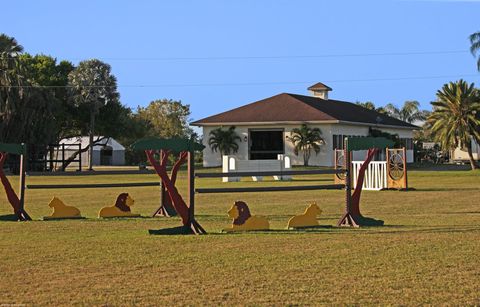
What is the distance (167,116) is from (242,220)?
6953 centimetres

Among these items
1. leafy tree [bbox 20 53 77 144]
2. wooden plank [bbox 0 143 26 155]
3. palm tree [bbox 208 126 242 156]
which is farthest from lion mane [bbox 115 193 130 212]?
leafy tree [bbox 20 53 77 144]

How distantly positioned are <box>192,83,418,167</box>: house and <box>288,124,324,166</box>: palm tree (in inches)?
14.3

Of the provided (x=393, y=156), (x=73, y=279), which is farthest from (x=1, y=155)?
(x=393, y=156)

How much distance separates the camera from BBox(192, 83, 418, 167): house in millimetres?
49125

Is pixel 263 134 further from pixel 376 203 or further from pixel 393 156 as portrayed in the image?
pixel 376 203

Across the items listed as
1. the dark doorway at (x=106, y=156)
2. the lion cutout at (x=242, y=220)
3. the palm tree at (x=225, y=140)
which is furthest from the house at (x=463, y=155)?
the lion cutout at (x=242, y=220)

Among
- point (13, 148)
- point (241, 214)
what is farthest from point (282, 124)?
point (241, 214)

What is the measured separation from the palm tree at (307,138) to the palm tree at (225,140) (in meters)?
4.19

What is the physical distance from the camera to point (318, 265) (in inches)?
326

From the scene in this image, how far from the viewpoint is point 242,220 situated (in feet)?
39.0

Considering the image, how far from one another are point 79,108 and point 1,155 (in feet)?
144

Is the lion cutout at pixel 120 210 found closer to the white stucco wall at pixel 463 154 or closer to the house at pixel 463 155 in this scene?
the house at pixel 463 155

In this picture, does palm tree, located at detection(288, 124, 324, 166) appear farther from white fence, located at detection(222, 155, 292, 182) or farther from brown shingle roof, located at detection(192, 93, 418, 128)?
white fence, located at detection(222, 155, 292, 182)

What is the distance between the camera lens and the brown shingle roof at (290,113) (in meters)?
49.6
